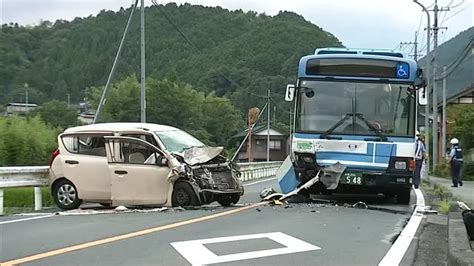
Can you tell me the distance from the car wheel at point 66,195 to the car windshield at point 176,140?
218 centimetres

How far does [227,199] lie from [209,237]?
200 inches

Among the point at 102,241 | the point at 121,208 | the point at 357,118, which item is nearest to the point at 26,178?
the point at 121,208

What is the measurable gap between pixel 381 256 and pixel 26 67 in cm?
3737

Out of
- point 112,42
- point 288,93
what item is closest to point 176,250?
point 288,93

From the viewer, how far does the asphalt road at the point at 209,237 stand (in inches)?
289

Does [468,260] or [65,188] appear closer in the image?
[468,260]

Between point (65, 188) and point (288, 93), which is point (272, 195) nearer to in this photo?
point (288, 93)

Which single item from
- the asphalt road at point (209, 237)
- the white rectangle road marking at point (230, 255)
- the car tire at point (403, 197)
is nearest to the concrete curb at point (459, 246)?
the asphalt road at point (209, 237)

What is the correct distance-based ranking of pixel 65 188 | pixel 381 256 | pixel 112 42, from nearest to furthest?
1. pixel 381 256
2. pixel 65 188
3. pixel 112 42

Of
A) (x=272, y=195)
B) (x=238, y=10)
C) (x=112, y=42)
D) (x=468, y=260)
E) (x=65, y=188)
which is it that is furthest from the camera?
(x=238, y=10)

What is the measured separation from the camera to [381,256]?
7516mm

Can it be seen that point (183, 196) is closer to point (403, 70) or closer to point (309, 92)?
point (309, 92)

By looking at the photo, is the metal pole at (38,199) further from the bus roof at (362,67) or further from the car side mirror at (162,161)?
the bus roof at (362,67)

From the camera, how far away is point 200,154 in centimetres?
1344
